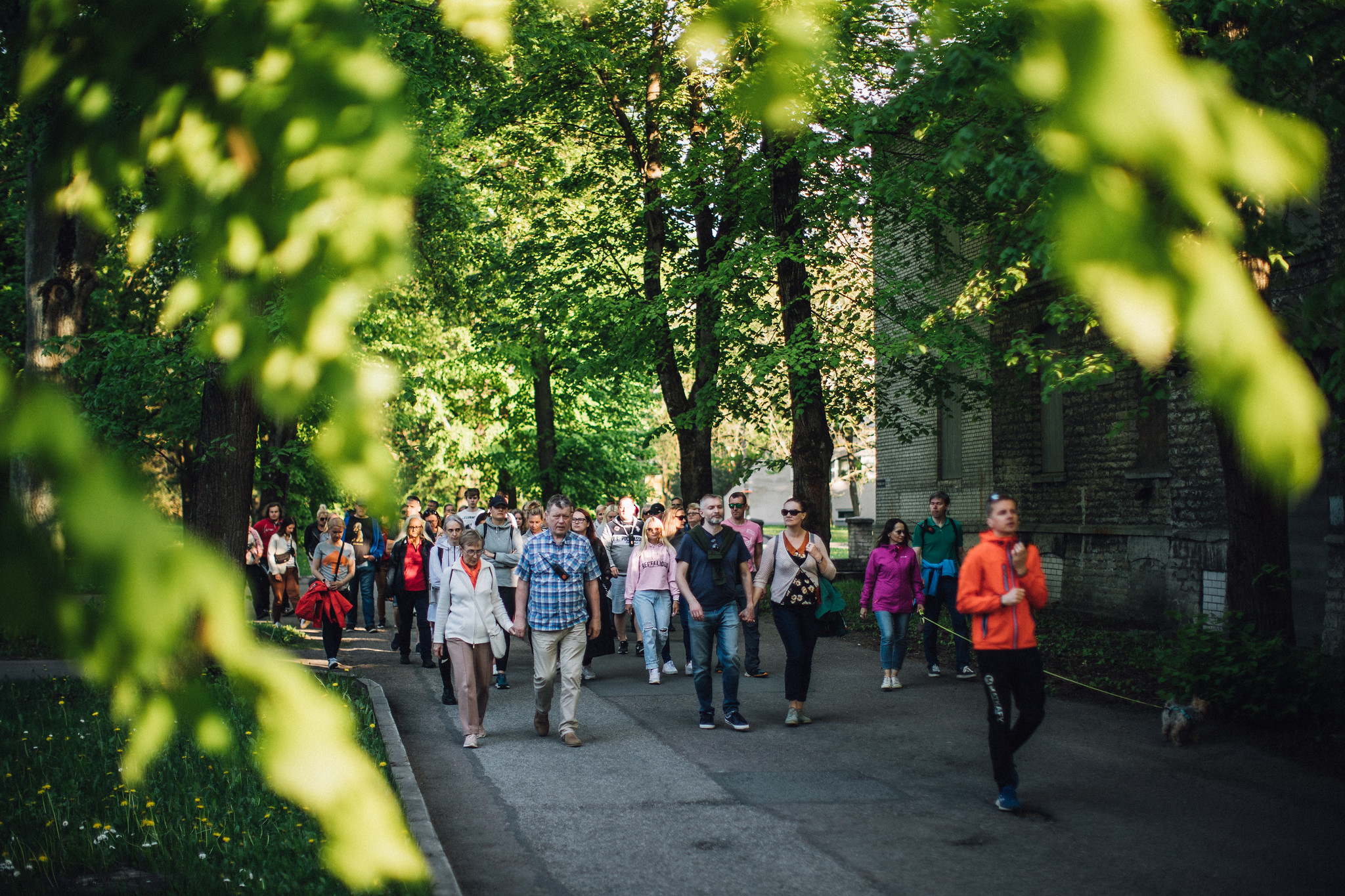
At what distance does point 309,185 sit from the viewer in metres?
1.07

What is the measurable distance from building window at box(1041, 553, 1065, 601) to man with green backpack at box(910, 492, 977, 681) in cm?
736

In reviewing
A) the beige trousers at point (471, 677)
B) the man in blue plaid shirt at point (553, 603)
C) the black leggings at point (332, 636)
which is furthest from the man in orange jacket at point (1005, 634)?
the black leggings at point (332, 636)

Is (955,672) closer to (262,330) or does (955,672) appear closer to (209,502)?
(209,502)

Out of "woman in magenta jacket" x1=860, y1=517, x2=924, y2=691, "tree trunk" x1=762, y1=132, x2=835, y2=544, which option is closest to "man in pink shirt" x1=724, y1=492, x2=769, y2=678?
"woman in magenta jacket" x1=860, y1=517, x2=924, y2=691

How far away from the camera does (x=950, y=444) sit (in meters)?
25.5

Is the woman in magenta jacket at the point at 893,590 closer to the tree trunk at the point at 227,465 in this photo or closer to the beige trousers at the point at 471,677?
the beige trousers at the point at 471,677

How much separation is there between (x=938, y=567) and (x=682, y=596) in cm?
380

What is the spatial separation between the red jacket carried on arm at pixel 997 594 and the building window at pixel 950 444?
17.1m

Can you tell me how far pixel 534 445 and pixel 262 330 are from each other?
33174 mm

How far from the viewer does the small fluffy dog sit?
9.69 m

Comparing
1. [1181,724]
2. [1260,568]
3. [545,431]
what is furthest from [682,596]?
[545,431]

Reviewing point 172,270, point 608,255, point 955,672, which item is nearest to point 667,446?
point 608,255

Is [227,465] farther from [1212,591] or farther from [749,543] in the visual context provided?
[1212,591]

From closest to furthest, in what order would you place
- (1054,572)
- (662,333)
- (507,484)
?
(1054,572) < (662,333) < (507,484)
